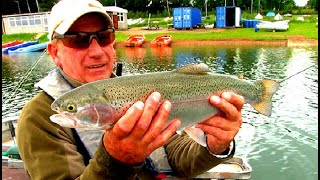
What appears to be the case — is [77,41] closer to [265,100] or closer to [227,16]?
[265,100]

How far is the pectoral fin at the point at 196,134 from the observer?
9.15 feet

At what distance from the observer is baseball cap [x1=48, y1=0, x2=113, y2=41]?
307 cm

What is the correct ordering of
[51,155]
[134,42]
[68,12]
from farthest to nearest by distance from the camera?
[134,42] < [68,12] < [51,155]

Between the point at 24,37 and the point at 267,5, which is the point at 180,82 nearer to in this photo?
the point at 24,37

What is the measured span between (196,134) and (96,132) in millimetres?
840

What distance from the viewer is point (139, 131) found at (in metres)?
2.19

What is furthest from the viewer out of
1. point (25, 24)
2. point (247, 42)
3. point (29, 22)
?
point (25, 24)

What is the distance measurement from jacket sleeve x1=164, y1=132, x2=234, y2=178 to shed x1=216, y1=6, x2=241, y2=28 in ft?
170

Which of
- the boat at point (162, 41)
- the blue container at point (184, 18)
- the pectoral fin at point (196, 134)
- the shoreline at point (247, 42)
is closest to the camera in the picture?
the pectoral fin at point (196, 134)

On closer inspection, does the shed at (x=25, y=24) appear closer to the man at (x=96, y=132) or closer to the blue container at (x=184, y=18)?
the blue container at (x=184, y=18)

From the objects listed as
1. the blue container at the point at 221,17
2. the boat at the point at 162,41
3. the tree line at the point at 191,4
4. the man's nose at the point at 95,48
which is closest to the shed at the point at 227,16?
the blue container at the point at 221,17

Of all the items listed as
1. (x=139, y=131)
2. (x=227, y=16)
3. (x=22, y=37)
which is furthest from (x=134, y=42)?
(x=139, y=131)

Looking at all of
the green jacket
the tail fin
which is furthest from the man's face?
the tail fin

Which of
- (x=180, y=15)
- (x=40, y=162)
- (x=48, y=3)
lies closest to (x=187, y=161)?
(x=40, y=162)
